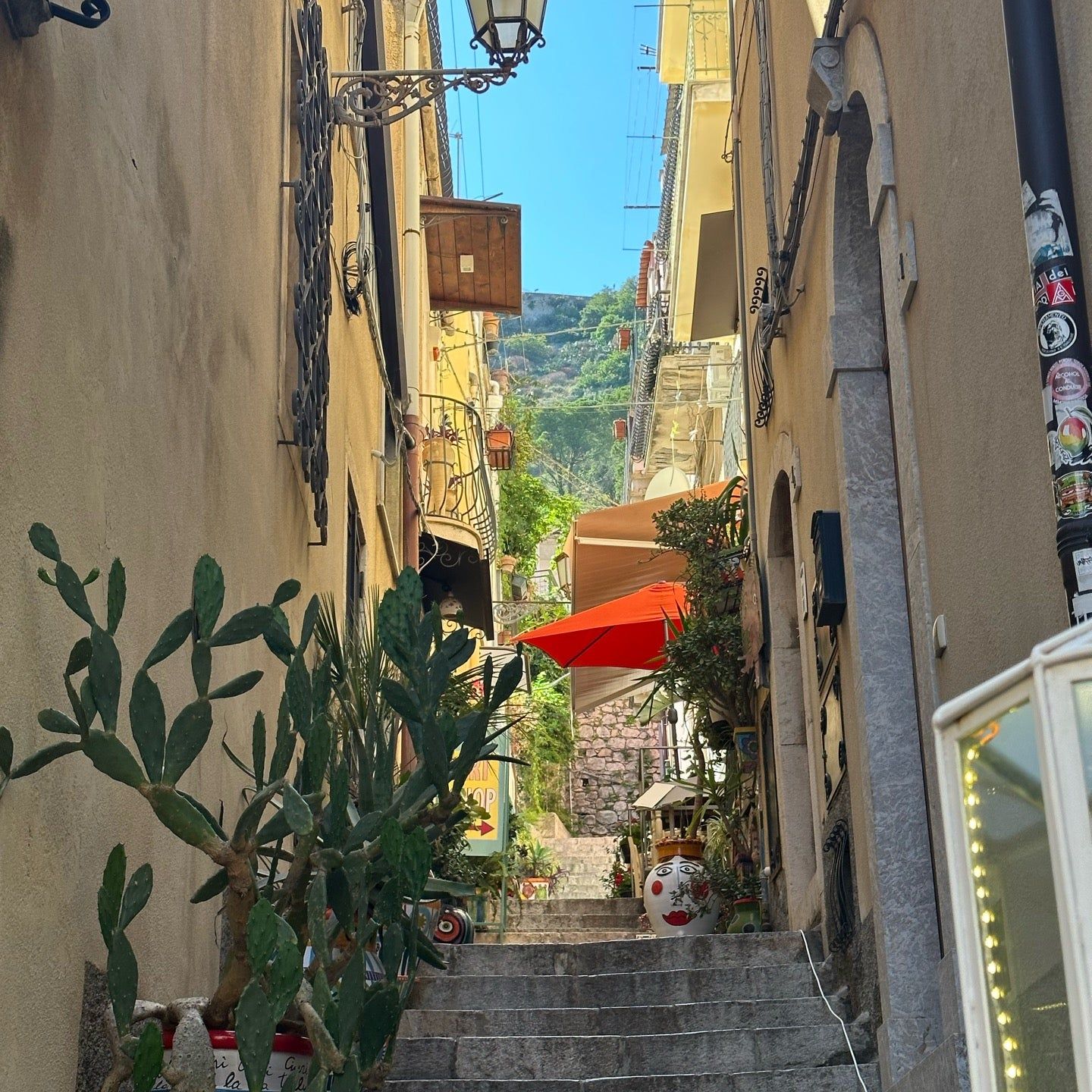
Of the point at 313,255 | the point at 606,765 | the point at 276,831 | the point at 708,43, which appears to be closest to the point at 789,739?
the point at 313,255

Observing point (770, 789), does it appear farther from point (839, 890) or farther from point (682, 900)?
point (839, 890)

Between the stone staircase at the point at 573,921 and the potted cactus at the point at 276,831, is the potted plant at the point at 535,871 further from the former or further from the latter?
the potted cactus at the point at 276,831

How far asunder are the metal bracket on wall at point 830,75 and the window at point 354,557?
14.0 ft

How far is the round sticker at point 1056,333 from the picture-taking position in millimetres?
3221

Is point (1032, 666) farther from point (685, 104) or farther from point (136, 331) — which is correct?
point (685, 104)

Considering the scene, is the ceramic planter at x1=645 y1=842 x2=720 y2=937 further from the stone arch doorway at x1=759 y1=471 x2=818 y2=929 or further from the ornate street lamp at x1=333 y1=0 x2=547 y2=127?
the ornate street lamp at x1=333 y1=0 x2=547 y2=127

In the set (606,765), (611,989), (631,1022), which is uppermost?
(606,765)

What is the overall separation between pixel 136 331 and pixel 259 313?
2.26 meters

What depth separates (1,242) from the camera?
295cm

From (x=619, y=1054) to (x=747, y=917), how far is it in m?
3.86

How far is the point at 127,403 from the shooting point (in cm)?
402

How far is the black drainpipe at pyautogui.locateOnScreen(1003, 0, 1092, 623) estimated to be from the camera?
3.16 metres

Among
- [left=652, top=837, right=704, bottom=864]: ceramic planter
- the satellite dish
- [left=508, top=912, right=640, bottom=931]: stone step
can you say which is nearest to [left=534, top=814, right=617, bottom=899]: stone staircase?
the satellite dish

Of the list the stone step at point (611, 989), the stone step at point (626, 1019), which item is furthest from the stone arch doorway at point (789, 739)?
the stone step at point (626, 1019)
